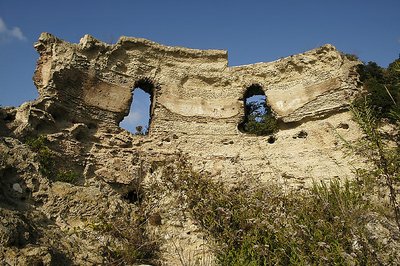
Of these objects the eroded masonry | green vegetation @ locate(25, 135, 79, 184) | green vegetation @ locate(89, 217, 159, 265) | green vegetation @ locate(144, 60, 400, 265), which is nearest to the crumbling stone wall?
the eroded masonry

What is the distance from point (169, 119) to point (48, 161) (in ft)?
15.5

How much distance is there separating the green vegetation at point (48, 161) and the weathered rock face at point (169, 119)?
268 mm

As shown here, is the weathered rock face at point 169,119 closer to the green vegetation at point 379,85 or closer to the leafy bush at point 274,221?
the green vegetation at point 379,85

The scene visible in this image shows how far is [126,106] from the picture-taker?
13383 mm

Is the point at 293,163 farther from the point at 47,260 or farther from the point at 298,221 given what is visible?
the point at 47,260

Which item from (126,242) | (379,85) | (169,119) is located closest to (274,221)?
(126,242)

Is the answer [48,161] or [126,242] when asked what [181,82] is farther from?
[126,242]

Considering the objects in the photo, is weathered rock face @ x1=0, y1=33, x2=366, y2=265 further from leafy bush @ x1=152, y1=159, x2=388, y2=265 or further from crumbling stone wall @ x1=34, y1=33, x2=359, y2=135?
leafy bush @ x1=152, y1=159, x2=388, y2=265

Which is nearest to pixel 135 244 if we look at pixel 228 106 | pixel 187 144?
pixel 187 144

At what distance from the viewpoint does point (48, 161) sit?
10.6m

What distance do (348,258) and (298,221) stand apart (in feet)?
9.94

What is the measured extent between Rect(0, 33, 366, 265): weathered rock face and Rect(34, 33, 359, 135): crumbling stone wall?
1.5 inches

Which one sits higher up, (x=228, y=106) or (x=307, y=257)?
(x=228, y=106)

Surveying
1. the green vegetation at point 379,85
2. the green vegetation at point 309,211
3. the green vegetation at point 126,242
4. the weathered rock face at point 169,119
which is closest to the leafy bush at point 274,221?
the green vegetation at point 309,211
